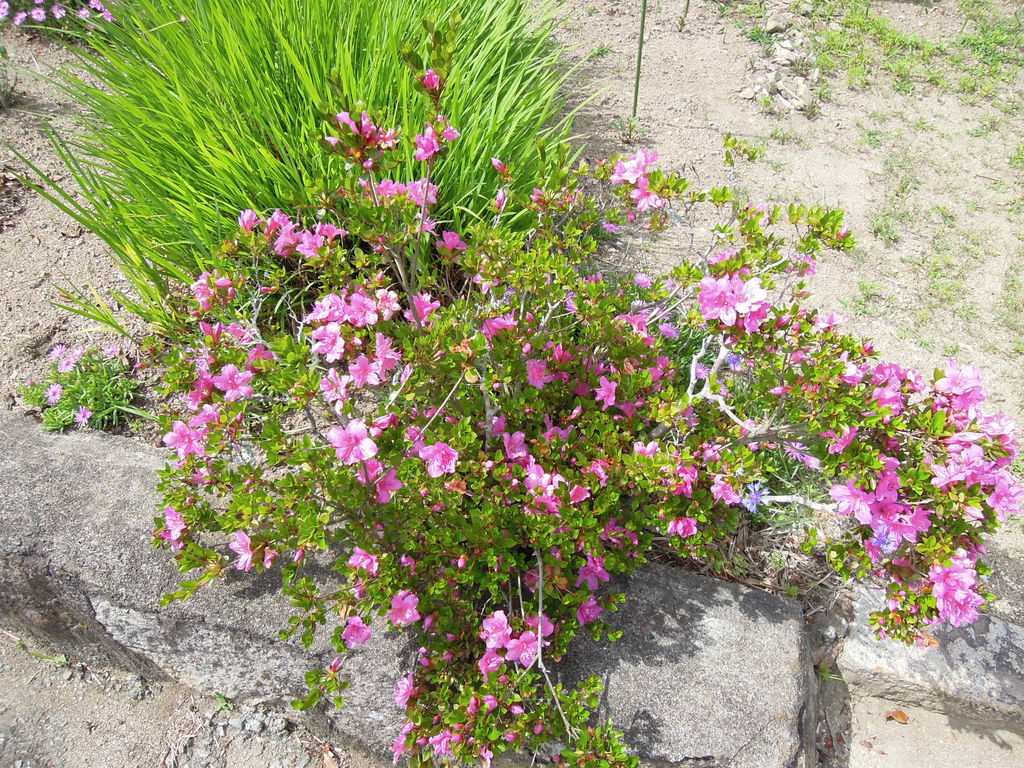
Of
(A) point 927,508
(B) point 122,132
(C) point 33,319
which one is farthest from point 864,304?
(C) point 33,319

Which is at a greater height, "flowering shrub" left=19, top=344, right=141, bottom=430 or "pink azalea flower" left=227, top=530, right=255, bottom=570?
"pink azalea flower" left=227, top=530, right=255, bottom=570

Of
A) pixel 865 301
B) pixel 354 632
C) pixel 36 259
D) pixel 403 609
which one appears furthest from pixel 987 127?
pixel 36 259

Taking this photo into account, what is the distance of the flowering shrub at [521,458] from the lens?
52.4 inches

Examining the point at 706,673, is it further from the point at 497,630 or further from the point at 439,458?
the point at 439,458

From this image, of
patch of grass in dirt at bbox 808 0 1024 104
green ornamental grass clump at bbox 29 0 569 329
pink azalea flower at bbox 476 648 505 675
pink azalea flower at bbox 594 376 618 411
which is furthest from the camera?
patch of grass in dirt at bbox 808 0 1024 104

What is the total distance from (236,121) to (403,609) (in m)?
1.78

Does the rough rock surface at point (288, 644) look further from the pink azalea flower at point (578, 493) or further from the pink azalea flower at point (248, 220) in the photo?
the pink azalea flower at point (248, 220)

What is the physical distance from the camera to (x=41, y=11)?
3357 millimetres

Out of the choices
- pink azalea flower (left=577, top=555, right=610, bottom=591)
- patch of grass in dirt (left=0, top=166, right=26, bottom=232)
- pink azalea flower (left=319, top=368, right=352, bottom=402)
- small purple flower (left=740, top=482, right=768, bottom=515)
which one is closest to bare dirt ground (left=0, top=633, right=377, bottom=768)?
pink azalea flower (left=577, top=555, right=610, bottom=591)

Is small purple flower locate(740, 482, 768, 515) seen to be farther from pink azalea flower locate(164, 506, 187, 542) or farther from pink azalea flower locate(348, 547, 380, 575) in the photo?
pink azalea flower locate(164, 506, 187, 542)

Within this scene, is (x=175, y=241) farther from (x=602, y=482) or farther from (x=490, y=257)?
(x=602, y=482)

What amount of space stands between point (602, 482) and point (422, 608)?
0.52 m

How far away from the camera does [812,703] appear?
168 centimetres

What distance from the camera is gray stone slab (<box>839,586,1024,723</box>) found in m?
1.72
